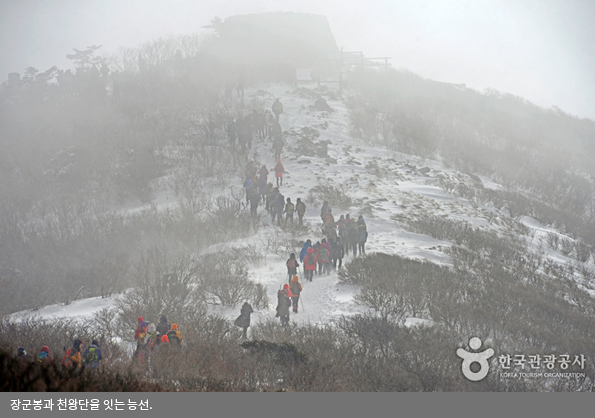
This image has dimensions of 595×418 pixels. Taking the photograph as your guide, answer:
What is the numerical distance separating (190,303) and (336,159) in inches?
660

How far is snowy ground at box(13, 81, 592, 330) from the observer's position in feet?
39.5

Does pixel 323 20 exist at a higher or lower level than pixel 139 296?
higher

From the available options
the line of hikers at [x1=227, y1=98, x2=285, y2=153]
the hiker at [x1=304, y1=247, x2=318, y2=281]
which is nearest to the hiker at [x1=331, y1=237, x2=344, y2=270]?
the hiker at [x1=304, y1=247, x2=318, y2=281]

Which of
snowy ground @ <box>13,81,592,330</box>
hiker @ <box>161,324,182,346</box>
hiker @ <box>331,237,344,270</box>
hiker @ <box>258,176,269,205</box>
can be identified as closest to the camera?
hiker @ <box>161,324,182,346</box>

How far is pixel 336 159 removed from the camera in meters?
25.8

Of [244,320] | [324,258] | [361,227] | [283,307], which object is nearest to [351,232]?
[361,227]

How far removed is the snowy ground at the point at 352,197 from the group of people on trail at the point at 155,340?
286 centimetres

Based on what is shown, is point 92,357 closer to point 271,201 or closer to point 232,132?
point 271,201

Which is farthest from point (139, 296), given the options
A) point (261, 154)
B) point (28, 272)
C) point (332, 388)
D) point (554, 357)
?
point (261, 154)

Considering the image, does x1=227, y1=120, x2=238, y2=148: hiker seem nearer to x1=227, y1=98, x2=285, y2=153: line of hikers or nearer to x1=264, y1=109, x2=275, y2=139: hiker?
x1=227, y1=98, x2=285, y2=153: line of hikers

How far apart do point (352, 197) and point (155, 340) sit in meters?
15.1

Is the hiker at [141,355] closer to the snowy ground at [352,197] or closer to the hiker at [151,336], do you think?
the hiker at [151,336]

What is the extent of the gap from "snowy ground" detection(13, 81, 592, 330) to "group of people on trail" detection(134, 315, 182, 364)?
2857 mm

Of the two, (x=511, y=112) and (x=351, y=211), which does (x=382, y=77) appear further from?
→ (x=351, y=211)
